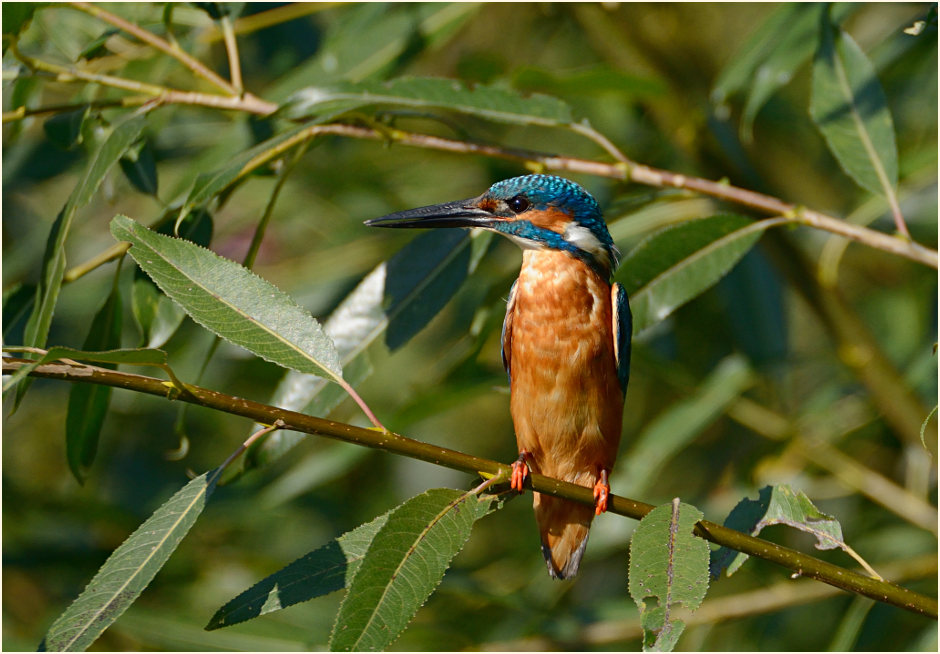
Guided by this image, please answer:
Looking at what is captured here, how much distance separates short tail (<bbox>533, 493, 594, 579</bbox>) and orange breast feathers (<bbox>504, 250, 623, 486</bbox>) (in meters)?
0.10

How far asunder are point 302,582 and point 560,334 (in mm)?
1113

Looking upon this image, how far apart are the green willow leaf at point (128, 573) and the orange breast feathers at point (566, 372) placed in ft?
3.66

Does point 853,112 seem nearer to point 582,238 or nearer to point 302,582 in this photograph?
point 582,238

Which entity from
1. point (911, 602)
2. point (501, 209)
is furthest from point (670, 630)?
point (501, 209)

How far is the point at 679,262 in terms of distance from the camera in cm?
243

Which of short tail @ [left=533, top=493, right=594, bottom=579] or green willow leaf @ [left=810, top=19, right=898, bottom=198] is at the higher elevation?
green willow leaf @ [left=810, top=19, right=898, bottom=198]

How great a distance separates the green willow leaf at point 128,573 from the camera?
1.50 m

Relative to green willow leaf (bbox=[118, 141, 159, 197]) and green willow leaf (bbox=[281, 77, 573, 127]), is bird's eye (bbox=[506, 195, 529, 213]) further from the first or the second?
green willow leaf (bbox=[118, 141, 159, 197])

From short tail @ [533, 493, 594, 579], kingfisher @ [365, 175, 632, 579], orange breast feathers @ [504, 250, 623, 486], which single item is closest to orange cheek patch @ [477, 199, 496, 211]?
kingfisher @ [365, 175, 632, 579]

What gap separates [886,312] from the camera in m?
4.22

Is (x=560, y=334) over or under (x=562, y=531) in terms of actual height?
over

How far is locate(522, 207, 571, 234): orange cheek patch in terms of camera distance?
267 cm

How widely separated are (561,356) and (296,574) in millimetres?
1086

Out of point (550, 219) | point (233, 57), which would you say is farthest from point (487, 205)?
point (233, 57)
